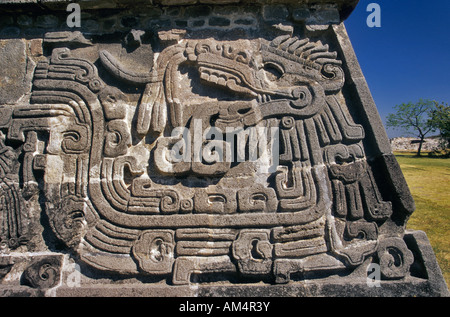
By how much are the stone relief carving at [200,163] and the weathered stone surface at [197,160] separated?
0.01 metres

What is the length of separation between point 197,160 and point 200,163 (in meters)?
0.05

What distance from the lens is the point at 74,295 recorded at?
7.80 ft

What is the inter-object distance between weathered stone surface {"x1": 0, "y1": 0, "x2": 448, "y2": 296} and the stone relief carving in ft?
A: 0.05

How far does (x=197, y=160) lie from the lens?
105 inches

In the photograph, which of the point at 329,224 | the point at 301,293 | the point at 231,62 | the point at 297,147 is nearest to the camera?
the point at 301,293

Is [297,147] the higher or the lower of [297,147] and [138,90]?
the lower

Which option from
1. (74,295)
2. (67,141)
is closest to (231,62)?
(67,141)

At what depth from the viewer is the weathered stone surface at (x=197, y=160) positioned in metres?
2.43

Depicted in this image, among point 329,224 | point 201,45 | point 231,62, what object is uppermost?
point 201,45

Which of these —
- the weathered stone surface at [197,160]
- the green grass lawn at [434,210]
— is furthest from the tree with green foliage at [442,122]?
→ the weathered stone surface at [197,160]

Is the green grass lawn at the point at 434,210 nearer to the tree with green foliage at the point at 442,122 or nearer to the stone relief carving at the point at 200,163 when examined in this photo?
the stone relief carving at the point at 200,163

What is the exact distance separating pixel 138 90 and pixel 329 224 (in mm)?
2498

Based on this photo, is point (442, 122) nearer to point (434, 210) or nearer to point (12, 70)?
point (434, 210)
